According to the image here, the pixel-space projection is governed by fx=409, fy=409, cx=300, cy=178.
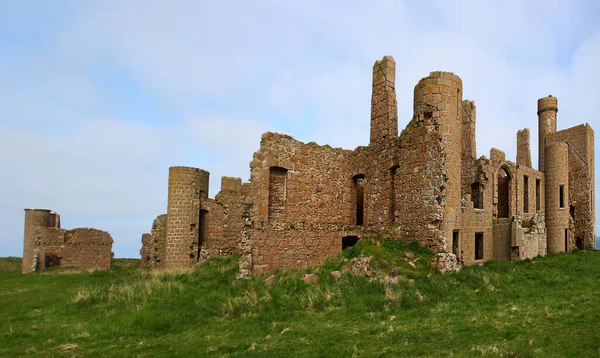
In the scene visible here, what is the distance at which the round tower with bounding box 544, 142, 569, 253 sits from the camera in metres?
26.5

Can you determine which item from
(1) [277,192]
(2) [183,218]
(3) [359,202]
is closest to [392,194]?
(3) [359,202]

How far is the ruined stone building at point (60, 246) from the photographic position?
83.9 ft

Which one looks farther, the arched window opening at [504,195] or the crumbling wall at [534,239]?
the arched window opening at [504,195]

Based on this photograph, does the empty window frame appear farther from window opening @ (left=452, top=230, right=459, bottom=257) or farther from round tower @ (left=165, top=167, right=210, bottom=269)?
round tower @ (left=165, top=167, right=210, bottom=269)

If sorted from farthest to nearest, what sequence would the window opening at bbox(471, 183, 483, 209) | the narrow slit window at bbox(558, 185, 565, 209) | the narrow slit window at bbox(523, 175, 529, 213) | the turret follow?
1. the narrow slit window at bbox(558, 185, 565, 209)
2. the narrow slit window at bbox(523, 175, 529, 213)
3. the window opening at bbox(471, 183, 483, 209)
4. the turret

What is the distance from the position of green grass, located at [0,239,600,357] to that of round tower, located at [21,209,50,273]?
439 inches

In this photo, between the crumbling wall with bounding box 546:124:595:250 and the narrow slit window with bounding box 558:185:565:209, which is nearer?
the narrow slit window with bounding box 558:185:565:209

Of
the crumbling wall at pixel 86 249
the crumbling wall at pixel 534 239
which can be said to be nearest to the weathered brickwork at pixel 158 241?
the crumbling wall at pixel 86 249

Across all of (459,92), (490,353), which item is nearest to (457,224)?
(459,92)

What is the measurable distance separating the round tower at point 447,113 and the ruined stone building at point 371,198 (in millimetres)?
37

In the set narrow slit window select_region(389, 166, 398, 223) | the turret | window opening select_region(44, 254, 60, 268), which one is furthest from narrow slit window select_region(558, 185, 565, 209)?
window opening select_region(44, 254, 60, 268)

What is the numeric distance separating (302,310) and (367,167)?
7944 mm

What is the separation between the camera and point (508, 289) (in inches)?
448

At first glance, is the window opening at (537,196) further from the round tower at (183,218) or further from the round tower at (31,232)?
the round tower at (31,232)
